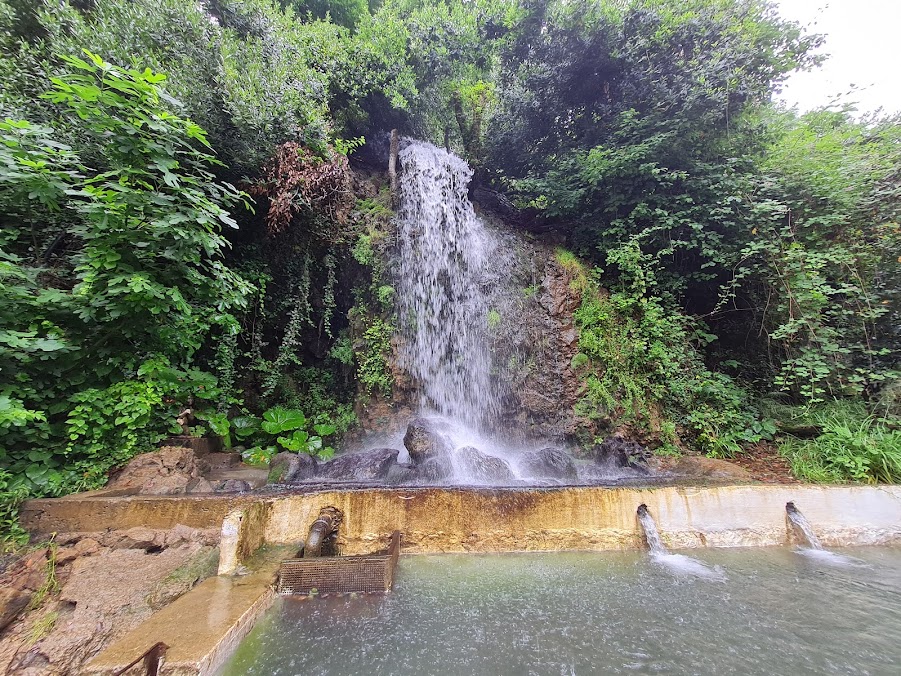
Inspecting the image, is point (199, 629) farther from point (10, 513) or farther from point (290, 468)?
point (290, 468)

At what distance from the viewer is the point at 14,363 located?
3.16 metres

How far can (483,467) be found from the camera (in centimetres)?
491

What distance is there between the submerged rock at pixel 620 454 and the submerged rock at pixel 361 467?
319cm

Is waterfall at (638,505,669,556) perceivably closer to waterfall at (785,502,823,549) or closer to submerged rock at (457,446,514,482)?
waterfall at (785,502,823,549)

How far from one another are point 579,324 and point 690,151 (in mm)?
3772

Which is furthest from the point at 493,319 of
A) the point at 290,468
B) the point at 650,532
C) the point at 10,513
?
the point at 10,513

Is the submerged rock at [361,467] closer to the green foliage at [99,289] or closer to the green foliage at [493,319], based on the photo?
the green foliage at [99,289]

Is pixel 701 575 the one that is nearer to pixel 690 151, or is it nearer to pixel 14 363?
pixel 14 363

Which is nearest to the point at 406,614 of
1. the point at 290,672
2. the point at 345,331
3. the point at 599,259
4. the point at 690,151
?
the point at 290,672

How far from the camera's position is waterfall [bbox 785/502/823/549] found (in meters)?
3.51

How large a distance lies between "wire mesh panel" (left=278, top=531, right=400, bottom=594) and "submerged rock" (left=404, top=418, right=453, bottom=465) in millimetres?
2533

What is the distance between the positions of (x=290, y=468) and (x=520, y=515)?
3.12 m

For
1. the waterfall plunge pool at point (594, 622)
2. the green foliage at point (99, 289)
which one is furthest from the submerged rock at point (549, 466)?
the green foliage at point (99, 289)

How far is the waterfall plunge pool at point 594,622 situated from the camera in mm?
1876
